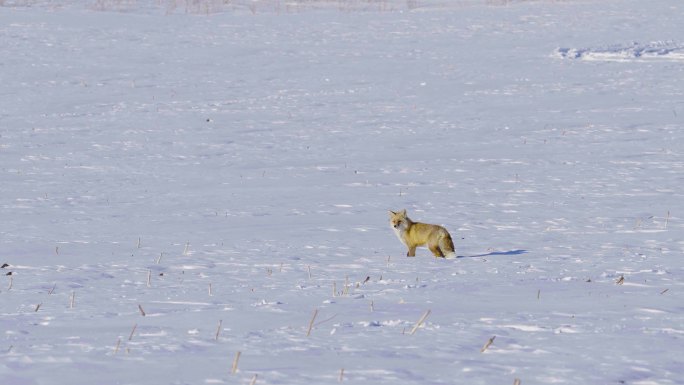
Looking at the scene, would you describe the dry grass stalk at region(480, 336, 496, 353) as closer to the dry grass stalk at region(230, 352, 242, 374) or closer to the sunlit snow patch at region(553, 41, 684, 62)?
the dry grass stalk at region(230, 352, 242, 374)

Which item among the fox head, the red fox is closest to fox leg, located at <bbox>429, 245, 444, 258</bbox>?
the red fox

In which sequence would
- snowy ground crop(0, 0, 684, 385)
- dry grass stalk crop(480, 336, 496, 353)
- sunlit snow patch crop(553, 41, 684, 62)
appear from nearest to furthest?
dry grass stalk crop(480, 336, 496, 353) → snowy ground crop(0, 0, 684, 385) → sunlit snow patch crop(553, 41, 684, 62)

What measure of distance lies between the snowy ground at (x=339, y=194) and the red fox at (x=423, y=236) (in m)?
0.16

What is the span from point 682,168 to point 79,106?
37.7 feet

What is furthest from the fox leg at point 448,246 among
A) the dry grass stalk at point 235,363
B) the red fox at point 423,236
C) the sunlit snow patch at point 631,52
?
the sunlit snow patch at point 631,52

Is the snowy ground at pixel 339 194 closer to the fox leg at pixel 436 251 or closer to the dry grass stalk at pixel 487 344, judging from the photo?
the dry grass stalk at pixel 487 344

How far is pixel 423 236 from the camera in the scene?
30.5 feet

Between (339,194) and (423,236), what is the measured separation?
3983 mm

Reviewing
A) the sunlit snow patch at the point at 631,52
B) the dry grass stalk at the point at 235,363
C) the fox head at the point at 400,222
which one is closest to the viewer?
the dry grass stalk at the point at 235,363

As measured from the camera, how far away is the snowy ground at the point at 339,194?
5.39 m

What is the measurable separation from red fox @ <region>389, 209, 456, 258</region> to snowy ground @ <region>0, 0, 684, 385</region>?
0.53 ft

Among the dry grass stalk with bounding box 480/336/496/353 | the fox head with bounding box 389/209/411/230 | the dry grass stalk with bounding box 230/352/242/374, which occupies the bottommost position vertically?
the fox head with bounding box 389/209/411/230

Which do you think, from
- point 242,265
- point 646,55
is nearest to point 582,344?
point 242,265

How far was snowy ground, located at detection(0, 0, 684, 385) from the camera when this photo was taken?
5.39 meters
